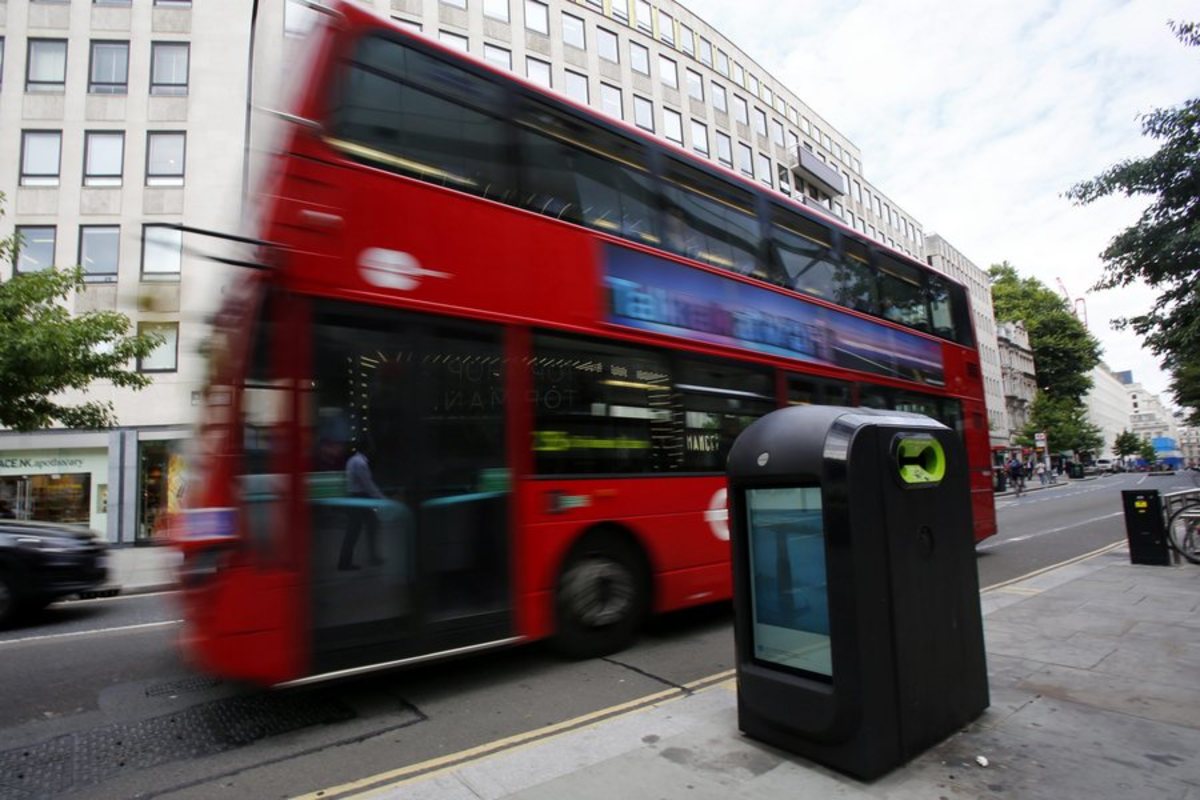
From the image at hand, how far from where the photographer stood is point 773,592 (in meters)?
3.68

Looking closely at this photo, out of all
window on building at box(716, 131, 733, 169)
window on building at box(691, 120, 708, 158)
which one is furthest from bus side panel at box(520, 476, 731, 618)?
window on building at box(716, 131, 733, 169)

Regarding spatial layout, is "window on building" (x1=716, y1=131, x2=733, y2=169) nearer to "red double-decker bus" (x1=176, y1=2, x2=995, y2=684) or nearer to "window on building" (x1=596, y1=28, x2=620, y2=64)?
"window on building" (x1=596, y1=28, x2=620, y2=64)

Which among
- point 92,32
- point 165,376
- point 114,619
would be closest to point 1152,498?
point 114,619

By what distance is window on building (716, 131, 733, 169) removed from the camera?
1449 inches

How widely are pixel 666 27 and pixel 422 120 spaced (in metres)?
35.8

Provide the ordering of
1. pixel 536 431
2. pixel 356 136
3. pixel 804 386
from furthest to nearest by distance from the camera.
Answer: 1. pixel 804 386
2. pixel 536 431
3. pixel 356 136

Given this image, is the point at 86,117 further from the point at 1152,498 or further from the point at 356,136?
the point at 1152,498

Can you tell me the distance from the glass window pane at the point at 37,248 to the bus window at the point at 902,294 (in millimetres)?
23997

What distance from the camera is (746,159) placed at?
38875 mm

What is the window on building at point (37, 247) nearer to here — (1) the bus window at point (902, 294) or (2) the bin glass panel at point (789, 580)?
(1) the bus window at point (902, 294)

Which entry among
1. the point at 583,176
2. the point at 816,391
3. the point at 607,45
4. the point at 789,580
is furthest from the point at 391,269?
the point at 607,45

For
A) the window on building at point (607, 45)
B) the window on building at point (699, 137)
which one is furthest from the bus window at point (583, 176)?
the window on building at point (699, 137)

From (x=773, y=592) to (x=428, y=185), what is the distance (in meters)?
3.66

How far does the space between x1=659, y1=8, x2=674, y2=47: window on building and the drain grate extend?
3753 centimetres
